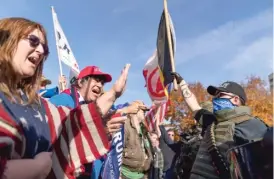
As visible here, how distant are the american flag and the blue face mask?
118 inches

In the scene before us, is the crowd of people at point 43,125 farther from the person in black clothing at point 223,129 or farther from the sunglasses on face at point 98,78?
the person in black clothing at point 223,129

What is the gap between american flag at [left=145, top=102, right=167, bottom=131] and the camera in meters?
7.11

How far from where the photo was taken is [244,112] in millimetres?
3639

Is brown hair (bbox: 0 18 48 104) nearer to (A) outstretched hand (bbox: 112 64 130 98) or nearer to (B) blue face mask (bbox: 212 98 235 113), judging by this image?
(A) outstretched hand (bbox: 112 64 130 98)

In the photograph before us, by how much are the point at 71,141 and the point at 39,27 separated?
603 mm

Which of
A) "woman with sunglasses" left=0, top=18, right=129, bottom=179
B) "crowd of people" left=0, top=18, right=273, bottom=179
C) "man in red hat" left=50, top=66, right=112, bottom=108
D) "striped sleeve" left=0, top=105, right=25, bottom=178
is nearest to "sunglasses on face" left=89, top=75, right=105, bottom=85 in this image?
"man in red hat" left=50, top=66, right=112, bottom=108

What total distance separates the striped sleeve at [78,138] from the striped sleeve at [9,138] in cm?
28

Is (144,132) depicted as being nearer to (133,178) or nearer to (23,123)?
(133,178)

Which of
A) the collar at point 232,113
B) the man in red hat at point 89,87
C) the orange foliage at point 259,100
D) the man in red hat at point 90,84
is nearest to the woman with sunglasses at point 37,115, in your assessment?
the man in red hat at point 89,87

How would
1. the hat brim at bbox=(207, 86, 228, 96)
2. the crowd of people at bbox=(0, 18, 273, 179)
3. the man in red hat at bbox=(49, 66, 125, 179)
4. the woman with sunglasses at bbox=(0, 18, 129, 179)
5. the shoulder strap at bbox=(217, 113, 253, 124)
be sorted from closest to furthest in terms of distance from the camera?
1. the crowd of people at bbox=(0, 18, 273, 179)
2. the woman with sunglasses at bbox=(0, 18, 129, 179)
3. the man in red hat at bbox=(49, 66, 125, 179)
4. the shoulder strap at bbox=(217, 113, 253, 124)
5. the hat brim at bbox=(207, 86, 228, 96)

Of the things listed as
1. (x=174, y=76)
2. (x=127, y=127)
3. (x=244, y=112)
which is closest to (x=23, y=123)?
(x=244, y=112)

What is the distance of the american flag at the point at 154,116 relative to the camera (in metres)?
7.11

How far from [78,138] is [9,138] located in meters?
0.44

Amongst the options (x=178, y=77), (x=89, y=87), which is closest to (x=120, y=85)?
(x=89, y=87)
